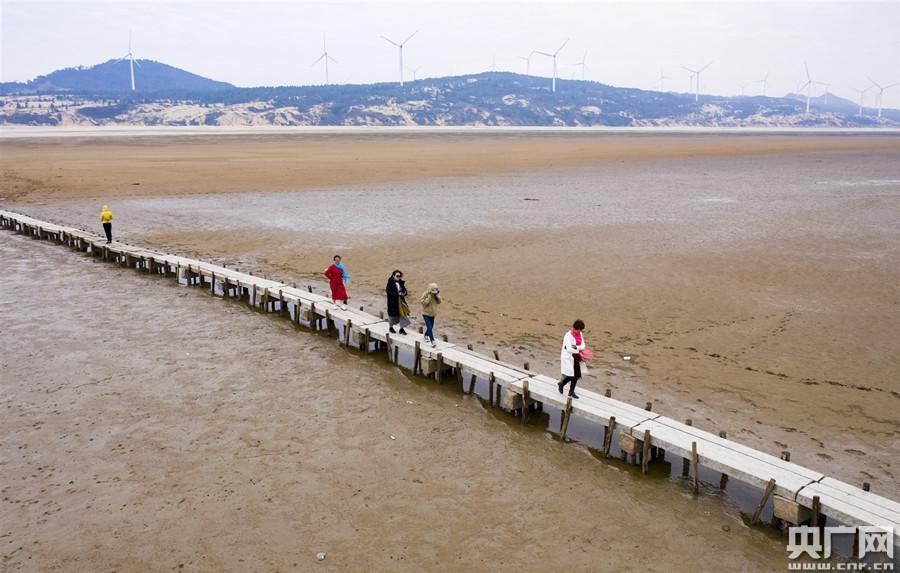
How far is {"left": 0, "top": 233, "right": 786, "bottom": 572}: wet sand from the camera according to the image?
8.71m

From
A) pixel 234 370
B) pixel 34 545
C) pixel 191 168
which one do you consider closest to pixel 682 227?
pixel 234 370

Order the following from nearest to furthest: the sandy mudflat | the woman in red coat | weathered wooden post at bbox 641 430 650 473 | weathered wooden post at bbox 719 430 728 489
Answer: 1. weathered wooden post at bbox 719 430 728 489
2. weathered wooden post at bbox 641 430 650 473
3. the sandy mudflat
4. the woman in red coat

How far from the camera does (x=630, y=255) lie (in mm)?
25359

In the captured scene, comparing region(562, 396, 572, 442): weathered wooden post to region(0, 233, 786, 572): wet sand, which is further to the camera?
region(562, 396, 572, 442): weathered wooden post

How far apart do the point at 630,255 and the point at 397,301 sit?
13.2 m

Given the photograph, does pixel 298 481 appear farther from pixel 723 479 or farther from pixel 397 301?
pixel 723 479

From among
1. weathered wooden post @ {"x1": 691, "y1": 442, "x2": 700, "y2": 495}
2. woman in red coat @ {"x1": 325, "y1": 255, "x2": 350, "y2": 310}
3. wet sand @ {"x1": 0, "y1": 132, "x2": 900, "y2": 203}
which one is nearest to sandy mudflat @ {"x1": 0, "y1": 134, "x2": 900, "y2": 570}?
wet sand @ {"x1": 0, "y1": 132, "x2": 900, "y2": 203}

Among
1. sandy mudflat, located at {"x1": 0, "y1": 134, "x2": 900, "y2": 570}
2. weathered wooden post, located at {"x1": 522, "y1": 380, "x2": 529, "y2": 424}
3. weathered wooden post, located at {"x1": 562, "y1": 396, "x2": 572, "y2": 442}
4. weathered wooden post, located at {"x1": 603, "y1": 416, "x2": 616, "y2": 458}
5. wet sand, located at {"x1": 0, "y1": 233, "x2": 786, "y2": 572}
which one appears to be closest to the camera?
wet sand, located at {"x1": 0, "y1": 233, "x2": 786, "y2": 572}

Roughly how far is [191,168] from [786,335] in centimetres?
5194

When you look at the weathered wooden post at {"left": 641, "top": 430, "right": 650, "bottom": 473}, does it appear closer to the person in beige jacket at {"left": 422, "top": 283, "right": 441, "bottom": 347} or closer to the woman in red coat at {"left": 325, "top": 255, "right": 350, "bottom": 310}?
the person in beige jacket at {"left": 422, "top": 283, "right": 441, "bottom": 347}

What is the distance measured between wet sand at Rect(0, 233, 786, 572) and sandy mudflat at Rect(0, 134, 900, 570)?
122 inches

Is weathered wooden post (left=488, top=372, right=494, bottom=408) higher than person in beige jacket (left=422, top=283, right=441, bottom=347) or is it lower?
lower

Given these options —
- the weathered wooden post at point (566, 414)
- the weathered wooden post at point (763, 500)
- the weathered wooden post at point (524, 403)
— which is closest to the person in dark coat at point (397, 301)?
the weathered wooden post at point (524, 403)

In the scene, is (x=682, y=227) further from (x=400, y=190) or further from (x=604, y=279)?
(x=400, y=190)
